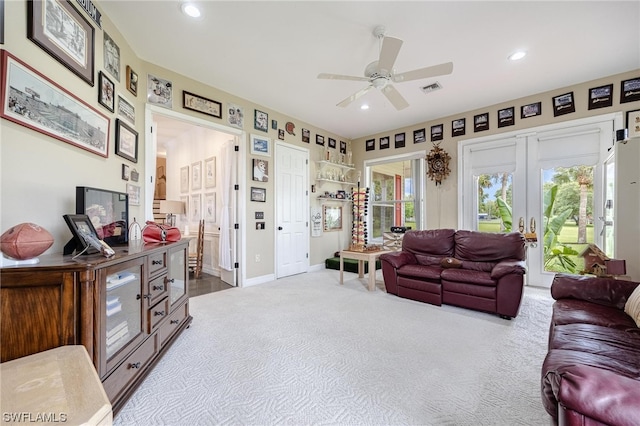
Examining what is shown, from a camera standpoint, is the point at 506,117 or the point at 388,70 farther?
the point at 506,117

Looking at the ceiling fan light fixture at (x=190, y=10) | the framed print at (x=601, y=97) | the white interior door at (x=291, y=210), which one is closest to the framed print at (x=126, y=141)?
the ceiling fan light fixture at (x=190, y=10)

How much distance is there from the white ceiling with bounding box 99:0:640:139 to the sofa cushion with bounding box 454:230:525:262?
2116 mm

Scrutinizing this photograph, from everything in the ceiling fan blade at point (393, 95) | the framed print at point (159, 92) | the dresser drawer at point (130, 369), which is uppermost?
the framed print at point (159, 92)

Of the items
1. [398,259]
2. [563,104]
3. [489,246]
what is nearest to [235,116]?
[398,259]

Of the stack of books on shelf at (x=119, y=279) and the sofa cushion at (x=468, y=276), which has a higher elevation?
the stack of books on shelf at (x=119, y=279)

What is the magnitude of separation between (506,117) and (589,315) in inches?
144

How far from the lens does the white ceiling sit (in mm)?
2365

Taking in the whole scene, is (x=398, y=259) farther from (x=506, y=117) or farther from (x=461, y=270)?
(x=506, y=117)

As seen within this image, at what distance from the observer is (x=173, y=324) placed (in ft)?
7.74

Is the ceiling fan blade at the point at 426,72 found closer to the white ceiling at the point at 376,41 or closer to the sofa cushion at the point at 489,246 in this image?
the white ceiling at the point at 376,41

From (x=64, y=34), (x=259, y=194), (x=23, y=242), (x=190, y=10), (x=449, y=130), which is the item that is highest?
(x=190, y=10)

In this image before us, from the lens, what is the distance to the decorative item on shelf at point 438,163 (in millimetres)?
4980

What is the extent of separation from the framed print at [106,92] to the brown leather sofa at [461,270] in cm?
361

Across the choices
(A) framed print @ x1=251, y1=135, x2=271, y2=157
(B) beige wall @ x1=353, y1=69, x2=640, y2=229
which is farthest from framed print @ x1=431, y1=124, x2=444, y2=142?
(A) framed print @ x1=251, y1=135, x2=271, y2=157
